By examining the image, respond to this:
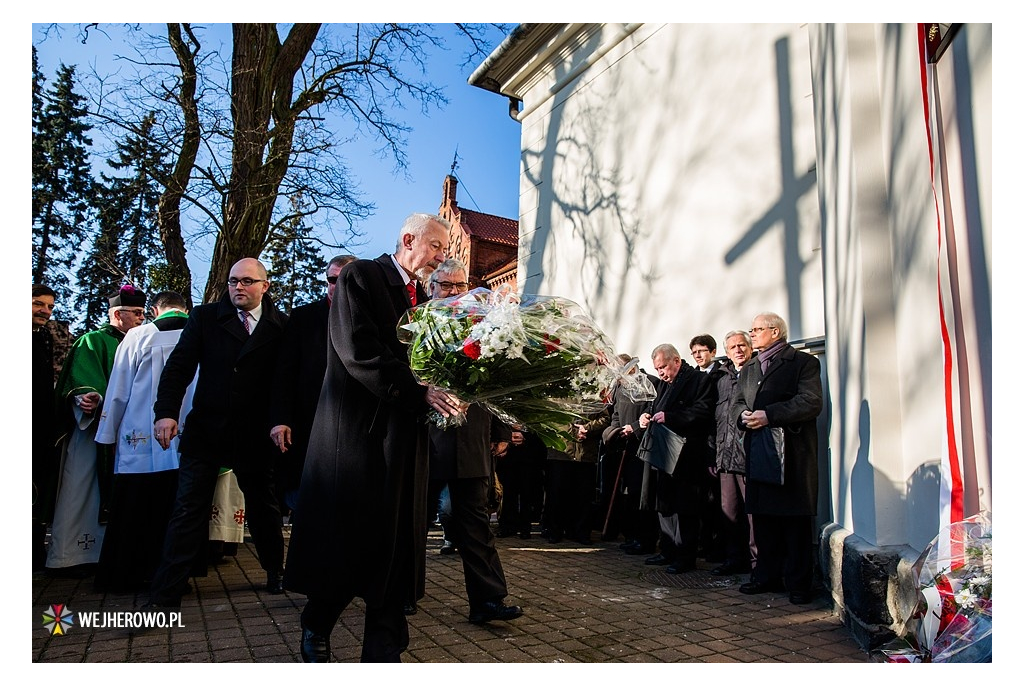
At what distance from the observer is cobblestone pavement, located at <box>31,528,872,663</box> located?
366 centimetres

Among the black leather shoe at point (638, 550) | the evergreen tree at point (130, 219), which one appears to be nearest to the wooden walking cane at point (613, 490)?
the black leather shoe at point (638, 550)

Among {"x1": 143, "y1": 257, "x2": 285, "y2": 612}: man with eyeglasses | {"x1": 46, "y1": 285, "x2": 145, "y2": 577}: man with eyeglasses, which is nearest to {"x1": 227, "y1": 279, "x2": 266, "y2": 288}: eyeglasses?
{"x1": 143, "y1": 257, "x2": 285, "y2": 612}: man with eyeglasses

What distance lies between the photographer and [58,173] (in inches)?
428

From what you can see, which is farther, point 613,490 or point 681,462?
point 613,490

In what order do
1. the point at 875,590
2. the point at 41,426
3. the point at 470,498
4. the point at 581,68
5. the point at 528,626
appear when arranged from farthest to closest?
the point at 581,68 < the point at 41,426 < the point at 470,498 < the point at 528,626 < the point at 875,590

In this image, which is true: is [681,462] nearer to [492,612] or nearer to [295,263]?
Result: [492,612]

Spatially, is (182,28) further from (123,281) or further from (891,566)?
(891,566)

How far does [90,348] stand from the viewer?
18.6ft

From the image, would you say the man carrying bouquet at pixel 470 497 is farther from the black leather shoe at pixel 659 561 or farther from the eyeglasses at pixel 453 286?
the black leather shoe at pixel 659 561

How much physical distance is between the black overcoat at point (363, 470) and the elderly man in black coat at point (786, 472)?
2.65 meters

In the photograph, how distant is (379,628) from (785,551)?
3.21 m

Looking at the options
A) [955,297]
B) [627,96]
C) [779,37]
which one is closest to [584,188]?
[627,96]

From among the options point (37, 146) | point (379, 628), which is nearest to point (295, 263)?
point (37, 146)

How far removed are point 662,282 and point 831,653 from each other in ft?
19.1
